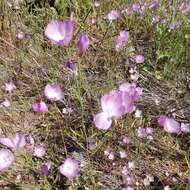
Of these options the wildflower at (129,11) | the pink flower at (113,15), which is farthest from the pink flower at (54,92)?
the wildflower at (129,11)

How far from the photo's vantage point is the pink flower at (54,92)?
1683 millimetres

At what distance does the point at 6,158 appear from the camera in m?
1.42

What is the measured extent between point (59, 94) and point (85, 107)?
266mm

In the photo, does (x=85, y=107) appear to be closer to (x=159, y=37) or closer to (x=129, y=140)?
(x=129, y=140)

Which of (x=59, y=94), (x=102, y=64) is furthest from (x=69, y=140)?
(x=102, y=64)

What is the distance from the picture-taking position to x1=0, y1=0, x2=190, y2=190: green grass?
1662 mm

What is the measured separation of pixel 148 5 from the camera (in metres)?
2.67

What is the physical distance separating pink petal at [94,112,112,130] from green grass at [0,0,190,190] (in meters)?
0.21

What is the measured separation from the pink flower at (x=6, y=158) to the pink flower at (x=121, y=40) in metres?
1.01

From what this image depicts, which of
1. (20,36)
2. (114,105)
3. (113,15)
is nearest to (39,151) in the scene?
(114,105)

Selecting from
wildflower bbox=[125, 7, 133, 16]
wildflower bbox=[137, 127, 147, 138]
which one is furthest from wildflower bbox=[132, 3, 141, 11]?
wildflower bbox=[137, 127, 147, 138]

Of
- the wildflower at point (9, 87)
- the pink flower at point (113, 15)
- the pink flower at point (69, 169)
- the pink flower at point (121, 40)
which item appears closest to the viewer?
the pink flower at point (69, 169)

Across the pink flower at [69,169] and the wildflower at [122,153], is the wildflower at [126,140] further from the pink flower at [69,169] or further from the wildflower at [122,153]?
the pink flower at [69,169]

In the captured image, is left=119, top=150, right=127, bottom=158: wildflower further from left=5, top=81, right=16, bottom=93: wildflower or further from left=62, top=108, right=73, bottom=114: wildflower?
left=5, top=81, right=16, bottom=93: wildflower
